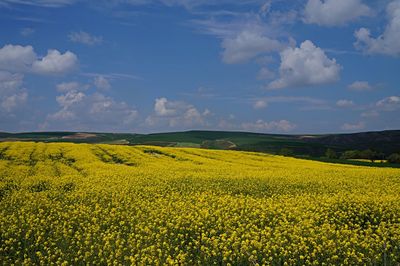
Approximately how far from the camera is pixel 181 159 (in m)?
37.4

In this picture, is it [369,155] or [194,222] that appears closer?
[194,222]

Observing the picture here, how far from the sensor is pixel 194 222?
1102 centimetres

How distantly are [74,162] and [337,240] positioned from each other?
1073 inches

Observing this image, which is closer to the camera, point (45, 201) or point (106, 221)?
point (106, 221)

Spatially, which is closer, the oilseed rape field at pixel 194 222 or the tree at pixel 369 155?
the oilseed rape field at pixel 194 222

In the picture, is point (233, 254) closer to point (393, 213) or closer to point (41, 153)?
point (393, 213)

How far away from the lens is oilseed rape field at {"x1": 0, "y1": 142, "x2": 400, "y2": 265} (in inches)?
351

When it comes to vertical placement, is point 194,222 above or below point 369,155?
above

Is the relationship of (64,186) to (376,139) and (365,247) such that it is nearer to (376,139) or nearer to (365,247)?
(365,247)

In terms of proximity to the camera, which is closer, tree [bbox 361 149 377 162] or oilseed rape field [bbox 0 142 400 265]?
oilseed rape field [bbox 0 142 400 265]

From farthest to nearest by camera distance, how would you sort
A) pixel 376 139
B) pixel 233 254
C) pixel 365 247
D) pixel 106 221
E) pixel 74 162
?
pixel 376 139
pixel 74 162
pixel 106 221
pixel 365 247
pixel 233 254

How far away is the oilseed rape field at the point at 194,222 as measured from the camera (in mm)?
8914

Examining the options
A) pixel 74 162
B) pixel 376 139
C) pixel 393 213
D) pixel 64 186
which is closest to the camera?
pixel 393 213

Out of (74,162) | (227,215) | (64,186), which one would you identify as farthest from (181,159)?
(227,215)
